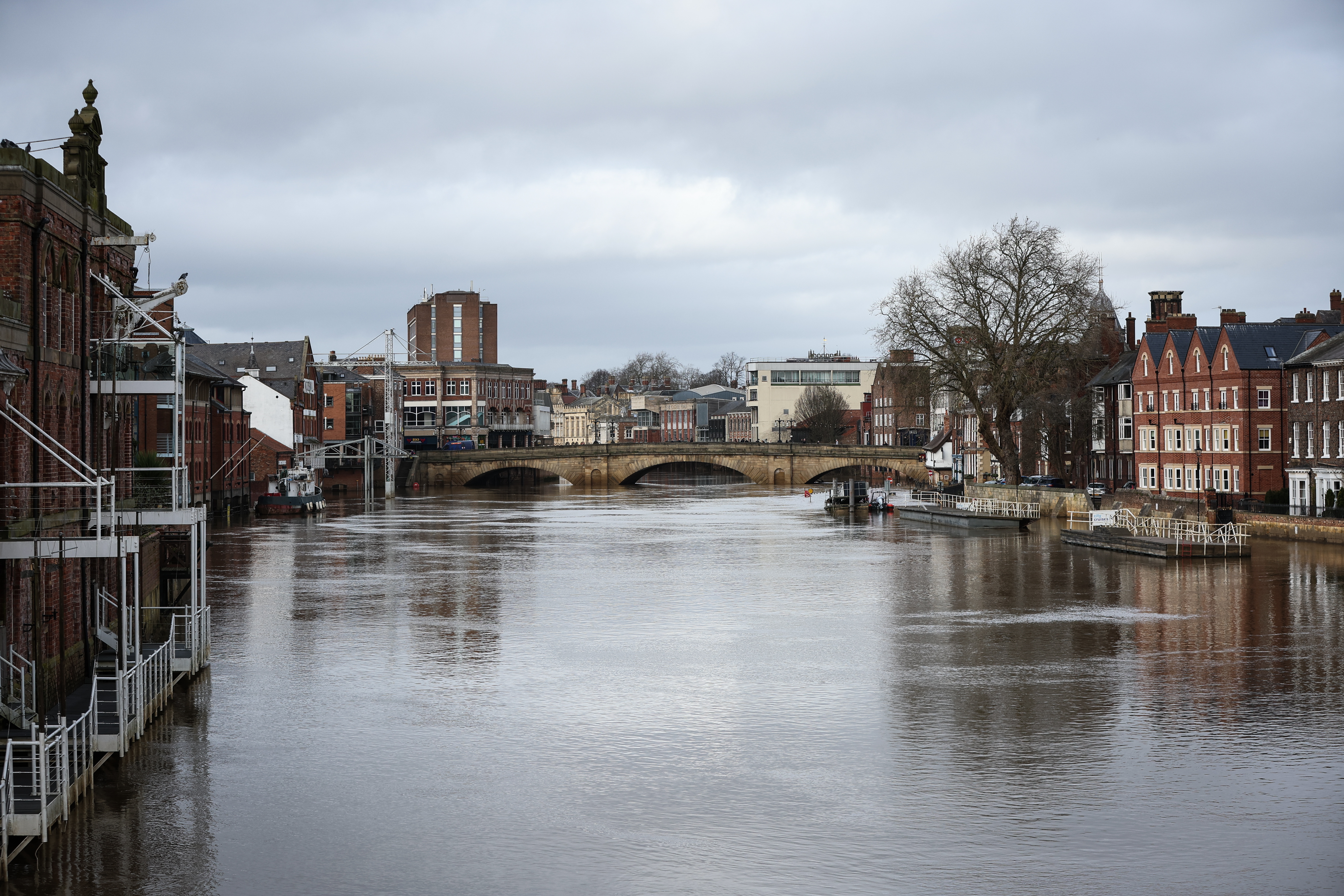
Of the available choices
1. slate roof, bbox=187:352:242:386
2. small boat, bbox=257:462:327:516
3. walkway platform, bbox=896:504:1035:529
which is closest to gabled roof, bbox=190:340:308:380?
small boat, bbox=257:462:327:516

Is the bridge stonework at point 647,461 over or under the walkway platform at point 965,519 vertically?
over

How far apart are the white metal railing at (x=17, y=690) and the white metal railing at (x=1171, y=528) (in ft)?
144

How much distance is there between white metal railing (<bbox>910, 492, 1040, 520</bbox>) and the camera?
77.2 metres

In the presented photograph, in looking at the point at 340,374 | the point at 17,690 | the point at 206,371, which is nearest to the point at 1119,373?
the point at 206,371

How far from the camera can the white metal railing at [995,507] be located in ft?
253

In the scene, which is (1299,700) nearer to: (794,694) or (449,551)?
(794,694)

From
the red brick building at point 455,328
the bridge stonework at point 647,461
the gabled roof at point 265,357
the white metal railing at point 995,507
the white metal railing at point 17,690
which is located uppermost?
the red brick building at point 455,328

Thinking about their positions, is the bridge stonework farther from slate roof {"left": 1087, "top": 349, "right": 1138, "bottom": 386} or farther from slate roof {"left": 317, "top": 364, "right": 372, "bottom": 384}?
slate roof {"left": 1087, "top": 349, "right": 1138, "bottom": 386}

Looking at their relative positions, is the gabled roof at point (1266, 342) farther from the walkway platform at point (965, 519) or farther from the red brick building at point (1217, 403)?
the walkway platform at point (965, 519)

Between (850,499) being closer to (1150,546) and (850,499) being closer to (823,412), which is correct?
(1150,546)

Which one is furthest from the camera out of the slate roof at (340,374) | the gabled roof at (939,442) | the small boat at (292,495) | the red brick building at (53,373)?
the slate roof at (340,374)

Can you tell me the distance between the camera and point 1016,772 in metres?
21.1

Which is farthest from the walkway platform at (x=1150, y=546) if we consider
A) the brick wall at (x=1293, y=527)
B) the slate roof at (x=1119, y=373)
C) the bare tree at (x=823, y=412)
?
the bare tree at (x=823, y=412)

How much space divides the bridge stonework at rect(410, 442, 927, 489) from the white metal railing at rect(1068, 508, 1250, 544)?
58.5 metres
